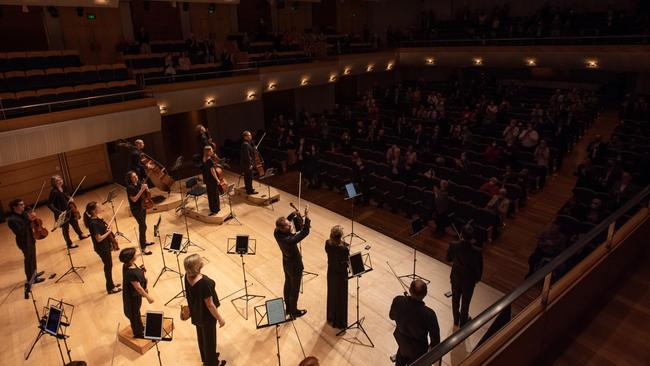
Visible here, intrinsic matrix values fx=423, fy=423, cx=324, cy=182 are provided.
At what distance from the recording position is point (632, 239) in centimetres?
384

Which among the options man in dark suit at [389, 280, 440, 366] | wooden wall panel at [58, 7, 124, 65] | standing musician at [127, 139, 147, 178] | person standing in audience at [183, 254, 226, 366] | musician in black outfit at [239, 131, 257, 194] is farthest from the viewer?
wooden wall panel at [58, 7, 124, 65]

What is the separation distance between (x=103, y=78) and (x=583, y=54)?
51.8 feet

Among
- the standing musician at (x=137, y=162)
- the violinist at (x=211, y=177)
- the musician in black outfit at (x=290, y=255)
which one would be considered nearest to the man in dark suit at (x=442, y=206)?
the musician in black outfit at (x=290, y=255)

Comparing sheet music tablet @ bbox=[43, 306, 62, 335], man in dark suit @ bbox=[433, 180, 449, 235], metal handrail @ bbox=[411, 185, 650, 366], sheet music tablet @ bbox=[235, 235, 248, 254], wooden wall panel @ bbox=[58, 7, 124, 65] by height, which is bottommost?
man in dark suit @ bbox=[433, 180, 449, 235]

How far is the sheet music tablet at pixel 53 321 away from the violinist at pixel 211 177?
3.91m

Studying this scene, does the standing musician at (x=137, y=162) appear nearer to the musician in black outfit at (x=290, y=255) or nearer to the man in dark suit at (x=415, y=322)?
the musician in black outfit at (x=290, y=255)

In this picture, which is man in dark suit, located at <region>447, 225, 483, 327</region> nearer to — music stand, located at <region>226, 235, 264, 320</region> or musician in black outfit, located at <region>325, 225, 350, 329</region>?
musician in black outfit, located at <region>325, 225, 350, 329</region>

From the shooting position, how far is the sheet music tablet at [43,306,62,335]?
4.19 meters

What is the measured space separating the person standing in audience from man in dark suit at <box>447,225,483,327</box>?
2.61 m

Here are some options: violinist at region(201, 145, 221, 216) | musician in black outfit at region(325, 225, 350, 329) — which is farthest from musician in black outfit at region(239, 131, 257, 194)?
musician in black outfit at region(325, 225, 350, 329)

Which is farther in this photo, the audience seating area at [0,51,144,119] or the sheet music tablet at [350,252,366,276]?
the audience seating area at [0,51,144,119]

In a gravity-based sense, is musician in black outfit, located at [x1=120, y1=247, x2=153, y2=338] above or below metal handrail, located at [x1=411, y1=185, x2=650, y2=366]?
below

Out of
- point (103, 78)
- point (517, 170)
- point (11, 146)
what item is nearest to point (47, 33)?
point (103, 78)

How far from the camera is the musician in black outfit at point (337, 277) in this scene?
4699 mm
